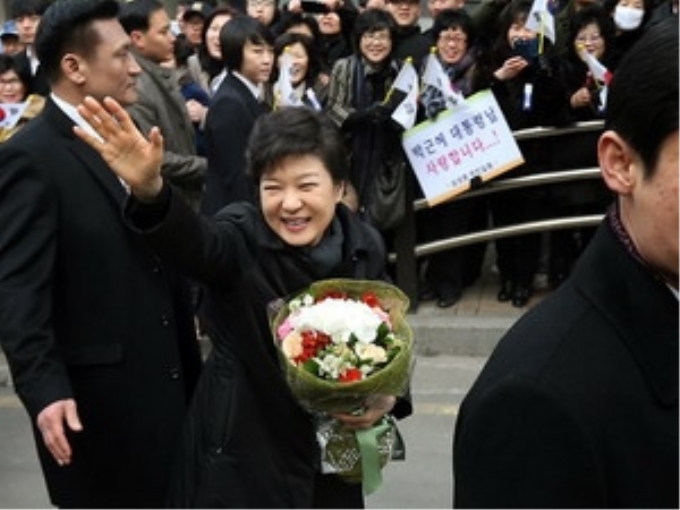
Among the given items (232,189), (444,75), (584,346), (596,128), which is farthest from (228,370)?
(596,128)

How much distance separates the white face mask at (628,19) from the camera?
6.23 metres

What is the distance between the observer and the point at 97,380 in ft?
9.82

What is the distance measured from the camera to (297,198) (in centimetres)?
273

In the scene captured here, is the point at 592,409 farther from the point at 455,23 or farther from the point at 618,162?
the point at 455,23

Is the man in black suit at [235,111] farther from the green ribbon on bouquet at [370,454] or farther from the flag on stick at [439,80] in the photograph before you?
the green ribbon on bouquet at [370,454]

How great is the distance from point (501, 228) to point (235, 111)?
1748 mm

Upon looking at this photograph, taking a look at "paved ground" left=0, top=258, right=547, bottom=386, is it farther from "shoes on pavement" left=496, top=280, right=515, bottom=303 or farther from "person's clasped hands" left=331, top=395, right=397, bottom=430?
"person's clasped hands" left=331, top=395, right=397, bottom=430

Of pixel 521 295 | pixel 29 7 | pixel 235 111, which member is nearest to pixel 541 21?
pixel 521 295

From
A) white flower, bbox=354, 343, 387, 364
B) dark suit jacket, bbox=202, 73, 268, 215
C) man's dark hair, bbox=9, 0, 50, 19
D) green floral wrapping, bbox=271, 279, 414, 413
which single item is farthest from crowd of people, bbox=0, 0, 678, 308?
white flower, bbox=354, 343, 387, 364

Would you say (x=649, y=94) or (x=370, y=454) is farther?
(x=370, y=454)

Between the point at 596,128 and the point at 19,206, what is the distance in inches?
151

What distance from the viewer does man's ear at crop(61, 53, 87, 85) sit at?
2.97 m

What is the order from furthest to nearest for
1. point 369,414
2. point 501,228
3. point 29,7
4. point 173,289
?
point 29,7 < point 501,228 < point 173,289 < point 369,414

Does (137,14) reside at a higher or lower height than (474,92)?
higher
